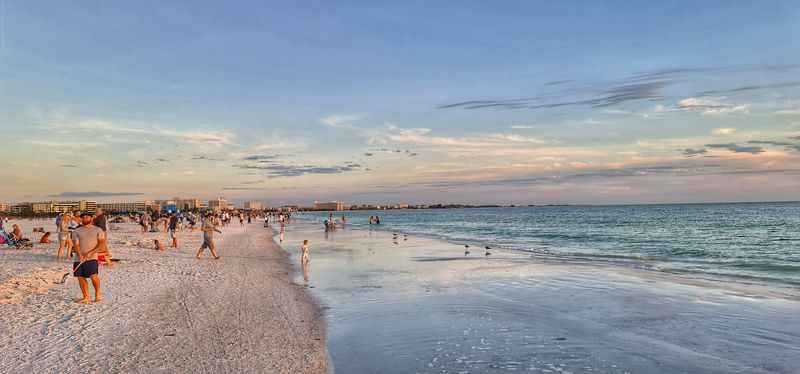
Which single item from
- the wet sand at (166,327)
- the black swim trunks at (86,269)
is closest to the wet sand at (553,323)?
the wet sand at (166,327)

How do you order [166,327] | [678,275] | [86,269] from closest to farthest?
[166,327]
[86,269]
[678,275]

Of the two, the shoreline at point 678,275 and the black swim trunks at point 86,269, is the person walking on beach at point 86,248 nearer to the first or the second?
the black swim trunks at point 86,269

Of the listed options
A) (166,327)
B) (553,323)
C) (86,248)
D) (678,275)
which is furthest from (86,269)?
(678,275)

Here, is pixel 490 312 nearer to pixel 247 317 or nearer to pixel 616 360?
pixel 616 360

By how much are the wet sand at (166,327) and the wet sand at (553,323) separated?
2.42ft

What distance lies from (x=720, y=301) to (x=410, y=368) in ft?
29.4

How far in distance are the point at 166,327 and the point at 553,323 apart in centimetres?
691

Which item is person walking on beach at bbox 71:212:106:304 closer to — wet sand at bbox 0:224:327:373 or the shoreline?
wet sand at bbox 0:224:327:373

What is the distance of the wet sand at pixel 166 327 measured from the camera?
651 centimetres

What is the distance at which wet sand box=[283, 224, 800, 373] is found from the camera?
7039 millimetres

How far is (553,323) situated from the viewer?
31.0 feet

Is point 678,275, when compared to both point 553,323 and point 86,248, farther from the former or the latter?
point 86,248

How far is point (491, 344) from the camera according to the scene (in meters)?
7.91

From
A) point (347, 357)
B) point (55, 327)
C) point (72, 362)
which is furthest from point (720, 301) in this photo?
point (55, 327)
